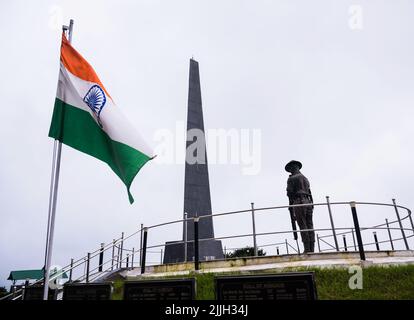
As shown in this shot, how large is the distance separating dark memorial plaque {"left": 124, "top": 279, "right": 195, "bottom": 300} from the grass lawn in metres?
1.87

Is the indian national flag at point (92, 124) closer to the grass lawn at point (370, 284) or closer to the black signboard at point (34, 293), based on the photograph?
the grass lawn at point (370, 284)

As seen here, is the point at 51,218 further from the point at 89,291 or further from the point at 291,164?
the point at 291,164

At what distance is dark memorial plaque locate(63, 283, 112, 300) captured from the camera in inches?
197

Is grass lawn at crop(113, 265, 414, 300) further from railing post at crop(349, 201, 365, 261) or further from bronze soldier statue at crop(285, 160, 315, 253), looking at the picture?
bronze soldier statue at crop(285, 160, 315, 253)

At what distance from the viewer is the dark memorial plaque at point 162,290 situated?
14.5 ft

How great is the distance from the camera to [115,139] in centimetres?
602

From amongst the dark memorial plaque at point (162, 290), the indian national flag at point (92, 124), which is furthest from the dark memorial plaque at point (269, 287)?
the indian national flag at point (92, 124)

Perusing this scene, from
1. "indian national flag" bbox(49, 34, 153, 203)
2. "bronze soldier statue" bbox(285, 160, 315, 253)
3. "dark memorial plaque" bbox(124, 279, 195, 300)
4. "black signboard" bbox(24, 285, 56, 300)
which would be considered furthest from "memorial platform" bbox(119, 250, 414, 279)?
"indian national flag" bbox(49, 34, 153, 203)

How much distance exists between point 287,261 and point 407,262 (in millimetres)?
2172

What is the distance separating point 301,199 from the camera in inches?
323

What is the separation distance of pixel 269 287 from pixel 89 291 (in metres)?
2.76

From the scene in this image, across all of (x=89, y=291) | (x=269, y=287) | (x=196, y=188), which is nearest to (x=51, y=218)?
(x=89, y=291)
